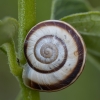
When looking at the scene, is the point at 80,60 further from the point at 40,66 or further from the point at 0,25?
the point at 0,25

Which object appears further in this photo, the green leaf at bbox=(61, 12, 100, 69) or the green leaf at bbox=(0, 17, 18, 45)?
the green leaf at bbox=(61, 12, 100, 69)

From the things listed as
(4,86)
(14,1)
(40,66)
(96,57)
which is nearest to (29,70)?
(40,66)

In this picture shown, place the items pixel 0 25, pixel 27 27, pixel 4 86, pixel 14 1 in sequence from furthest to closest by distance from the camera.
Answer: pixel 4 86, pixel 14 1, pixel 27 27, pixel 0 25

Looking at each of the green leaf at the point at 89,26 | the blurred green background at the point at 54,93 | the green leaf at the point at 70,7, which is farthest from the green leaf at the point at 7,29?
the blurred green background at the point at 54,93

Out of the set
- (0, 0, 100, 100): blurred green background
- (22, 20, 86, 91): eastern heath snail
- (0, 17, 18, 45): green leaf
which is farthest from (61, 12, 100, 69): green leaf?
(0, 0, 100, 100): blurred green background

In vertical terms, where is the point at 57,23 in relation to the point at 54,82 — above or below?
above

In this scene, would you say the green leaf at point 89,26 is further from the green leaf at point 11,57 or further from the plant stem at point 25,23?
the green leaf at point 11,57

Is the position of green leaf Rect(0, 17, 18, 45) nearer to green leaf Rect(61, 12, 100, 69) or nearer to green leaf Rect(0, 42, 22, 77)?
green leaf Rect(0, 42, 22, 77)
